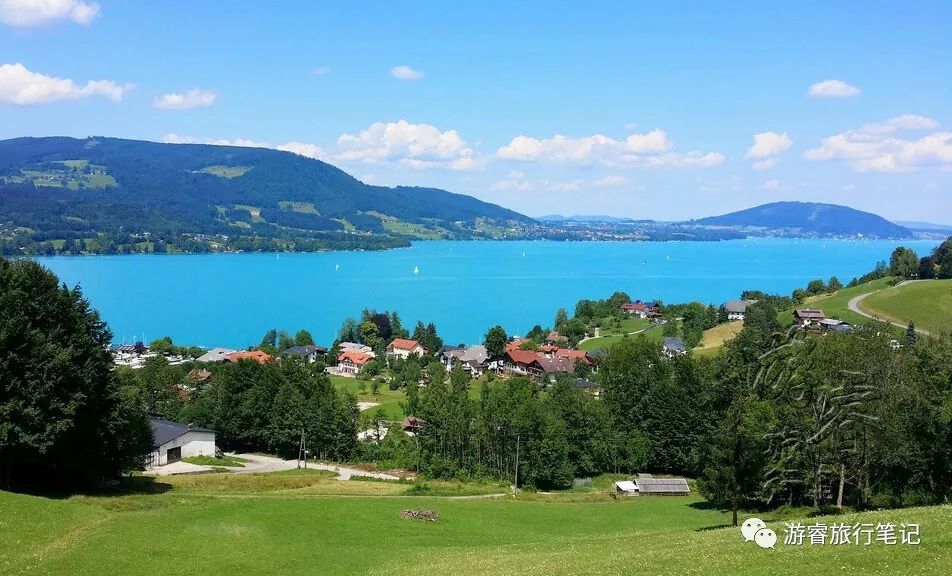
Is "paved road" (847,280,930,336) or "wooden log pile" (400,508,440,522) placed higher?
"paved road" (847,280,930,336)

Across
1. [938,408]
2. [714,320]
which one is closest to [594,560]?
[938,408]

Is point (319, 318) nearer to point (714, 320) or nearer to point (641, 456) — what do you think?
point (714, 320)

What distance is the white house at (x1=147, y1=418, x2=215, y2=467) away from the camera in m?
39.6

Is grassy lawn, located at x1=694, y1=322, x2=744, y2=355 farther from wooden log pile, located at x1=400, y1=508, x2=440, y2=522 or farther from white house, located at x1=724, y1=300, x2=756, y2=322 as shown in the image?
wooden log pile, located at x1=400, y1=508, x2=440, y2=522

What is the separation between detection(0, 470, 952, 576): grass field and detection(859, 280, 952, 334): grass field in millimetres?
59893

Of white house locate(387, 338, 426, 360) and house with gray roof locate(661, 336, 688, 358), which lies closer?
house with gray roof locate(661, 336, 688, 358)

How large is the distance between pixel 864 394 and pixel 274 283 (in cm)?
16491

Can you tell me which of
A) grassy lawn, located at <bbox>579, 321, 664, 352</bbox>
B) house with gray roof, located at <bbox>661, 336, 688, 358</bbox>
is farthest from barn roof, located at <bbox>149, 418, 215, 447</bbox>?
grassy lawn, located at <bbox>579, 321, 664, 352</bbox>

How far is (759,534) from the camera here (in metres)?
13.8

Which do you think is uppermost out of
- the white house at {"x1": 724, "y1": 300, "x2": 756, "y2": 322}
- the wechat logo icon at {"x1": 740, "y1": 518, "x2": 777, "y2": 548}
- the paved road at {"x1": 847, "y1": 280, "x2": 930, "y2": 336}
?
the wechat logo icon at {"x1": 740, "y1": 518, "x2": 777, "y2": 548}

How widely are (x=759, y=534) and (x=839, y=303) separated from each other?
85124mm

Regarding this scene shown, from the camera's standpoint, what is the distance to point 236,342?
104312 millimetres

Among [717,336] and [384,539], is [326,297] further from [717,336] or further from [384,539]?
[384,539]

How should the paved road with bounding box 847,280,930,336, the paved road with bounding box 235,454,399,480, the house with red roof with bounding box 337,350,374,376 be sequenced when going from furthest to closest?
the house with red roof with bounding box 337,350,374,376 → the paved road with bounding box 847,280,930,336 → the paved road with bounding box 235,454,399,480
